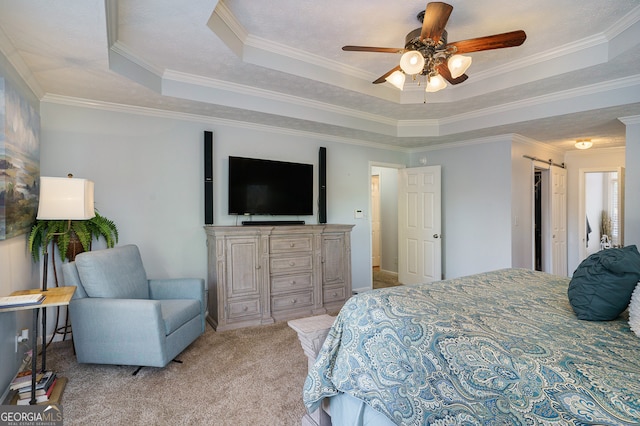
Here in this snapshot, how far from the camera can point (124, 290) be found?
8.96 feet

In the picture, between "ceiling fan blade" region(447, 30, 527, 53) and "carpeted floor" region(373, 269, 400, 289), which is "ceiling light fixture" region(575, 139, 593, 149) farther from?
"ceiling fan blade" region(447, 30, 527, 53)

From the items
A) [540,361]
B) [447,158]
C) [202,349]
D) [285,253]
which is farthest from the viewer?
[447,158]

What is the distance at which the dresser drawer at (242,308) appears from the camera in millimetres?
3499

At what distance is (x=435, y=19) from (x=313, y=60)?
1.40 m

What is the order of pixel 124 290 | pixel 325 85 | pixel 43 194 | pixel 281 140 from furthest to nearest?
1. pixel 281 140
2. pixel 325 85
3. pixel 124 290
4. pixel 43 194

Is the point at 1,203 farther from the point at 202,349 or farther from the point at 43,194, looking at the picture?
the point at 202,349

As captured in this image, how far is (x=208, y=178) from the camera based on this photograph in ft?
12.4

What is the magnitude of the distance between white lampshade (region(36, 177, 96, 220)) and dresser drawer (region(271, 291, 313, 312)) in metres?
2.11

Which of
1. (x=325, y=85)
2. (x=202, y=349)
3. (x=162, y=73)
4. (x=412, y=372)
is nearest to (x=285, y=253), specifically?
(x=202, y=349)

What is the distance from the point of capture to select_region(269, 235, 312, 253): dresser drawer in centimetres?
377

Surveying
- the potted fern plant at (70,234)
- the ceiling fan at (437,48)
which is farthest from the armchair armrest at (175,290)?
the ceiling fan at (437,48)

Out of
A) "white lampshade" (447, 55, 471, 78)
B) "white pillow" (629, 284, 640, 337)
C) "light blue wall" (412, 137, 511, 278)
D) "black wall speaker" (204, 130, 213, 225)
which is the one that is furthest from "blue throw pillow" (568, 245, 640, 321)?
"black wall speaker" (204, 130, 213, 225)

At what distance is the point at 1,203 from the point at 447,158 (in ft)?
17.4

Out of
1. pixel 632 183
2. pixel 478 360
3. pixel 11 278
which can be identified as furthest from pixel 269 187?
pixel 632 183
